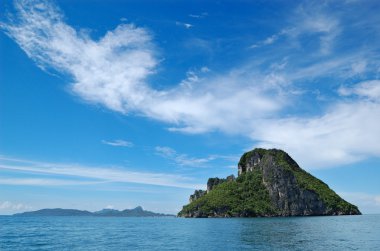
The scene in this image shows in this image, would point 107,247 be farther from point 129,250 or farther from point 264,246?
point 264,246

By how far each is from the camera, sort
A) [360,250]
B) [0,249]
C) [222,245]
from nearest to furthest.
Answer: [360,250] < [0,249] < [222,245]

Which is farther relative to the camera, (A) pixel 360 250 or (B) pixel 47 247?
(B) pixel 47 247

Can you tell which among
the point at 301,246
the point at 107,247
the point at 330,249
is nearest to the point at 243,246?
the point at 301,246

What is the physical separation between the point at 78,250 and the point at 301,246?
4223 centimetres

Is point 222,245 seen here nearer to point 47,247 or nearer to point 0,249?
point 47,247

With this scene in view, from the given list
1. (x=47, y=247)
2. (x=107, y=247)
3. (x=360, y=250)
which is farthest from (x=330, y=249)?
(x=47, y=247)

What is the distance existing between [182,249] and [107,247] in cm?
1556

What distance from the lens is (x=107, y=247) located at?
73188mm

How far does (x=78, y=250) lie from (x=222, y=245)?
2799 centimetres

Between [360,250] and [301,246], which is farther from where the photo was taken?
[301,246]

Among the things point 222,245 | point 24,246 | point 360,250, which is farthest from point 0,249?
point 360,250

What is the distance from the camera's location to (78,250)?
223 ft

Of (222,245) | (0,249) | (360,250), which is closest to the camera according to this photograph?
(360,250)

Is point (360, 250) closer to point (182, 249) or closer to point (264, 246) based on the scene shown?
point (264, 246)
